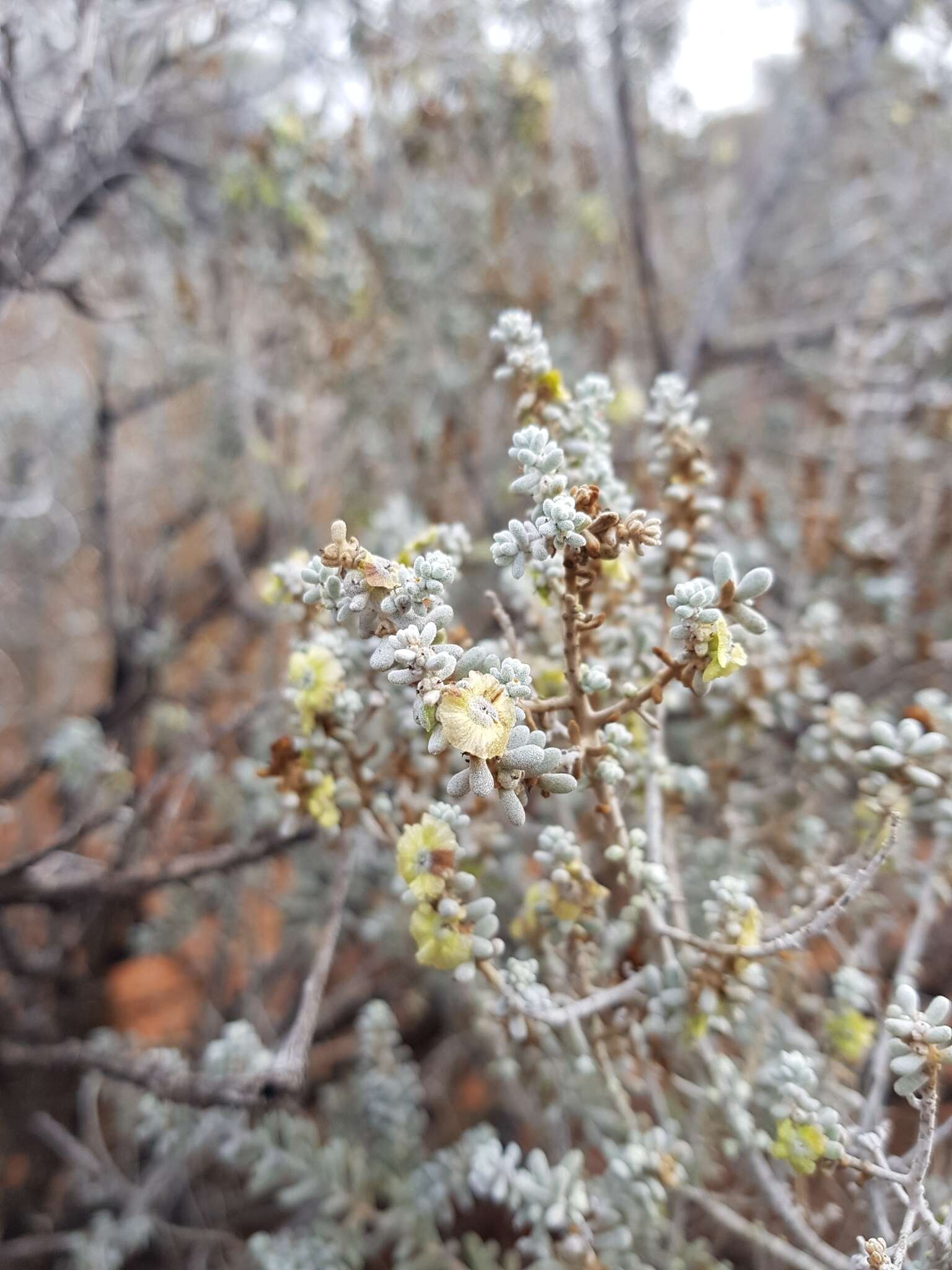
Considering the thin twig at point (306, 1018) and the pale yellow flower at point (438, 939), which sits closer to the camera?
the pale yellow flower at point (438, 939)

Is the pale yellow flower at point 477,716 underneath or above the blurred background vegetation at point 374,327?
underneath

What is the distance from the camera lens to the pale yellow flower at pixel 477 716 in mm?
587

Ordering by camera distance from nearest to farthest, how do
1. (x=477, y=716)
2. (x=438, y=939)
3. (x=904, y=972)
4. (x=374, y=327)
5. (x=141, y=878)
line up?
(x=477, y=716) < (x=438, y=939) < (x=904, y=972) < (x=141, y=878) < (x=374, y=327)

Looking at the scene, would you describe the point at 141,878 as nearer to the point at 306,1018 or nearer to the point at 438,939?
the point at 306,1018

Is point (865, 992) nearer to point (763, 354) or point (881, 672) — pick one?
point (881, 672)

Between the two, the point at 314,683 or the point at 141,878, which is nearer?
the point at 314,683

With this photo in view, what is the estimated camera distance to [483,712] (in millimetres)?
606

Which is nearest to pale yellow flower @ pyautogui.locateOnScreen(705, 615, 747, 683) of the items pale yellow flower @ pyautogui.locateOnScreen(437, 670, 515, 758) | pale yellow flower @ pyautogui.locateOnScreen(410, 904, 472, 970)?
pale yellow flower @ pyautogui.locateOnScreen(437, 670, 515, 758)

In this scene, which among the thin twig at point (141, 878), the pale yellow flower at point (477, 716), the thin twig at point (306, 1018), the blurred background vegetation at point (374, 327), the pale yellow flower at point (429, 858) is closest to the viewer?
the pale yellow flower at point (477, 716)

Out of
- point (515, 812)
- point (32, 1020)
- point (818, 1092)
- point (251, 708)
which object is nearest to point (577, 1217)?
point (818, 1092)

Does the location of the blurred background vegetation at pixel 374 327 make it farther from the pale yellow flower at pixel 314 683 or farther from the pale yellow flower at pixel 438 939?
the pale yellow flower at pixel 438 939

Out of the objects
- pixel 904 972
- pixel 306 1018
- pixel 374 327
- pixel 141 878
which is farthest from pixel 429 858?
pixel 374 327

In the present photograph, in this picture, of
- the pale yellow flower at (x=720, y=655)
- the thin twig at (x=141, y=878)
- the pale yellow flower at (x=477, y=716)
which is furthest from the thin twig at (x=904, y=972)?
the thin twig at (x=141, y=878)

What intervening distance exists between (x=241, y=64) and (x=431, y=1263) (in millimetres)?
2985
